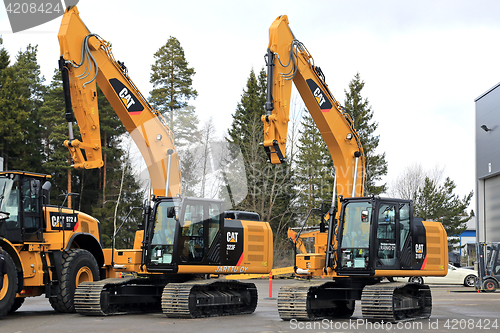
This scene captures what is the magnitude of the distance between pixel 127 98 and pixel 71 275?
5046 mm

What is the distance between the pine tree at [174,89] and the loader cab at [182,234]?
11472 mm

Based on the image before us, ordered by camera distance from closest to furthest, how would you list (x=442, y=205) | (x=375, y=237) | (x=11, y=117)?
1. (x=375, y=237)
2. (x=11, y=117)
3. (x=442, y=205)

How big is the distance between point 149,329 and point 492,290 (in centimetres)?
2008

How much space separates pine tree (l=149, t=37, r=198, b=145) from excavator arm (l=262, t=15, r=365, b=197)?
32.7 ft

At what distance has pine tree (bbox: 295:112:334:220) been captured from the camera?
4775cm

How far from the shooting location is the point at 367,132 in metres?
51.1

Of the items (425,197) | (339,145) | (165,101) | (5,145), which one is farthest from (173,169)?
(425,197)

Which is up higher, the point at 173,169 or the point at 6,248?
the point at 173,169

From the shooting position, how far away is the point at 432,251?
14.4 metres

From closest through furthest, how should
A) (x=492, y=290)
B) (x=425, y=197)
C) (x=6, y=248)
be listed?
(x=6, y=248) < (x=492, y=290) < (x=425, y=197)

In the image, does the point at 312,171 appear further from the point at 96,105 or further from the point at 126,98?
A: the point at 96,105

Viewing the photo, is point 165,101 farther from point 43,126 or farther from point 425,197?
point 425,197

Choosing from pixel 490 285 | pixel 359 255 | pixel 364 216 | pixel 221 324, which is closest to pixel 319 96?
pixel 364 216

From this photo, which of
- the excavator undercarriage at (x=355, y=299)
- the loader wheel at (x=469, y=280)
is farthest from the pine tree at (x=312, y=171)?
the excavator undercarriage at (x=355, y=299)
